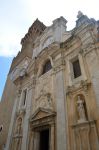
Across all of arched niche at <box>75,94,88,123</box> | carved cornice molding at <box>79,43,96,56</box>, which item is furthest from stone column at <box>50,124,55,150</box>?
carved cornice molding at <box>79,43,96,56</box>

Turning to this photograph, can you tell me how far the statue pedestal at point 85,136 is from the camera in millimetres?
4742

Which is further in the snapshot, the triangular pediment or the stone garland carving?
the triangular pediment

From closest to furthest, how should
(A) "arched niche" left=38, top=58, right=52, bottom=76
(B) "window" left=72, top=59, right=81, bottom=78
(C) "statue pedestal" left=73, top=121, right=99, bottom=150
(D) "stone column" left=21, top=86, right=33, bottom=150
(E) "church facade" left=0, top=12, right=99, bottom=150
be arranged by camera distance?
(C) "statue pedestal" left=73, top=121, right=99, bottom=150, (E) "church facade" left=0, top=12, right=99, bottom=150, (B) "window" left=72, top=59, right=81, bottom=78, (D) "stone column" left=21, top=86, right=33, bottom=150, (A) "arched niche" left=38, top=58, right=52, bottom=76

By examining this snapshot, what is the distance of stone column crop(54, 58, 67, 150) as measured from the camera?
5707 mm

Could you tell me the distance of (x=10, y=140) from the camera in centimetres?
888

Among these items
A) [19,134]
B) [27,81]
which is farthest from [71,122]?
[27,81]

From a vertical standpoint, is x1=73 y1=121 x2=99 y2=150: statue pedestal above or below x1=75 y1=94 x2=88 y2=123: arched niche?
below

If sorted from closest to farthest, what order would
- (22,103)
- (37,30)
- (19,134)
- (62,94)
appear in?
1. (62,94)
2. (19,134)
3. (22,103)
4. (37,30)

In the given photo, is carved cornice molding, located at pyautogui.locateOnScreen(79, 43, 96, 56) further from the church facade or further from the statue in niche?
the statue in niche

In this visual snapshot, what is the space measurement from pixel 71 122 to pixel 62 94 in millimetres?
1574

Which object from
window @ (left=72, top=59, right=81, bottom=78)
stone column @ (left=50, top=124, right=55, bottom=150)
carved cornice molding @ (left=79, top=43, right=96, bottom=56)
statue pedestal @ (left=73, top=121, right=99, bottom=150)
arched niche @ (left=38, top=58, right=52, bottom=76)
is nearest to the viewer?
statue pedestal @ (left=73, top=121, right=99, bottom=150)

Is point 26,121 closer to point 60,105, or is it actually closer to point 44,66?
point 60,105

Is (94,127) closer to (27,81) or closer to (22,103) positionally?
(22,103)

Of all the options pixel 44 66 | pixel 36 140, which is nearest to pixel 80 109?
pixel 36 140
